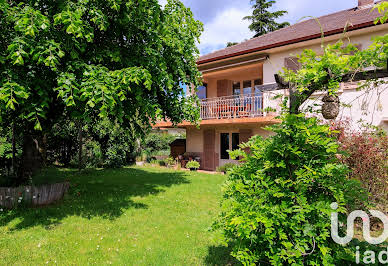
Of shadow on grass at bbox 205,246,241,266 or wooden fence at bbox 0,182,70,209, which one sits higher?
wooden fence at bbox 0,182,70,209

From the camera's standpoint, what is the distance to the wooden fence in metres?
5.71

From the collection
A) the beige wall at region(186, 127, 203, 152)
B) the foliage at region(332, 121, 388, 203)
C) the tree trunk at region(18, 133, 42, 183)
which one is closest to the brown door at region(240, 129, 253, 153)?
the beige wall at region(186, 127, 203, 152)

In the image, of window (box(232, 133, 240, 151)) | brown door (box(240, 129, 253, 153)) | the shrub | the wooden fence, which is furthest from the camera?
window (box(232, 133, 240, 151))

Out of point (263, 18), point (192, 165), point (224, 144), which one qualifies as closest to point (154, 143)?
point (192, 165)

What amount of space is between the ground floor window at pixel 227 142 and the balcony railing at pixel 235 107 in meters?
1.74

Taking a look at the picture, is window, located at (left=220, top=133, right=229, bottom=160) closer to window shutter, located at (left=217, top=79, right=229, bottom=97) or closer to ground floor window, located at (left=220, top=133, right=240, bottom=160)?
ground floor window, located at (left=220, top=133, right=240, bottom=160)

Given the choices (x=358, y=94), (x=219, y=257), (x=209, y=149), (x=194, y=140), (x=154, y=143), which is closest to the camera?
(x=219, y=257)

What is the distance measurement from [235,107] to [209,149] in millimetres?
3603

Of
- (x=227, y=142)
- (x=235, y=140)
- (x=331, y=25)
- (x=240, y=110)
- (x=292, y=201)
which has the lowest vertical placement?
(x=292, y=201)

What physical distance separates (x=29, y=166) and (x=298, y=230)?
7436 millimetres

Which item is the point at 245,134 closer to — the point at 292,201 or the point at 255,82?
the point at 255,82

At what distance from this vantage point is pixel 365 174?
16.1 feet

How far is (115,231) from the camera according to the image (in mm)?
4562

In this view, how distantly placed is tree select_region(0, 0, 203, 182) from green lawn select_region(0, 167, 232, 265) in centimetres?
213
